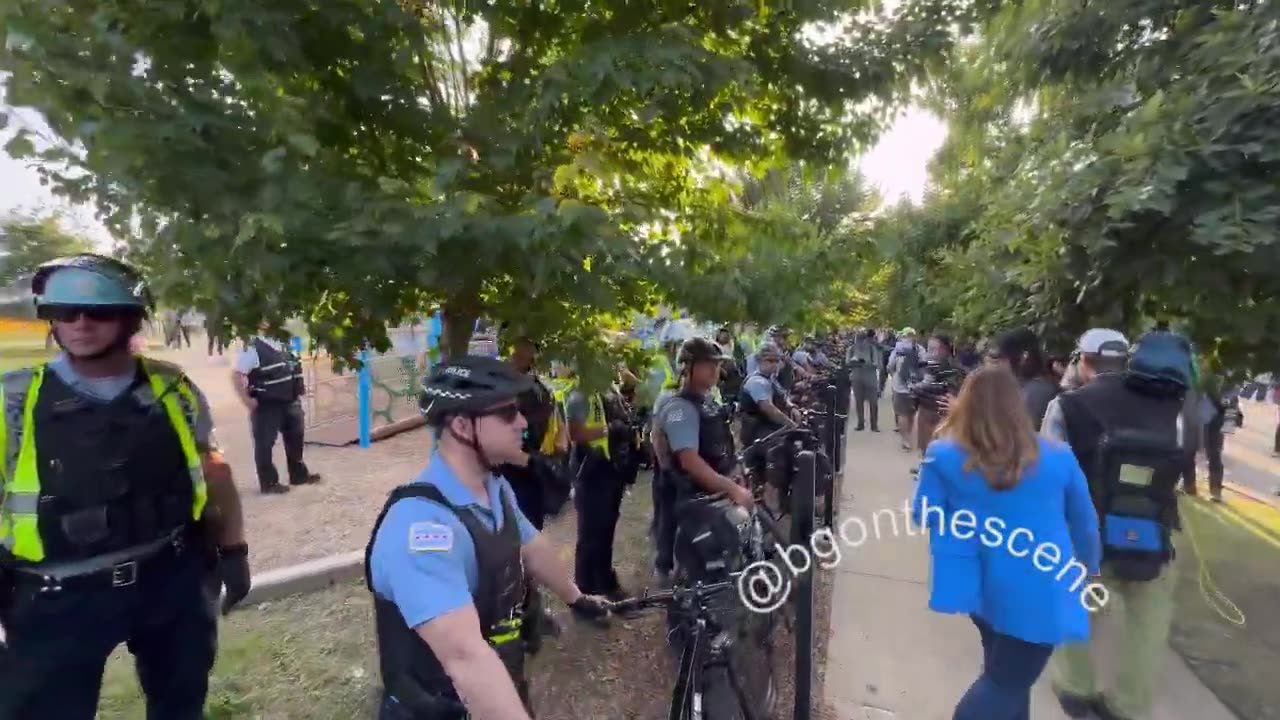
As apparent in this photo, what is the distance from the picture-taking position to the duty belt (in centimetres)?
206

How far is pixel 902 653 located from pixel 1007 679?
162 centimetres

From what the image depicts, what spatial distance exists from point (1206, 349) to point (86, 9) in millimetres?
5223

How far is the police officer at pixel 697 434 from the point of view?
3.73 metres

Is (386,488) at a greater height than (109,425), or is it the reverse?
(109,425)

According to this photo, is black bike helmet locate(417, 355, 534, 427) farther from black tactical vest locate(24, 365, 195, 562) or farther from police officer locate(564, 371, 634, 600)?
police officer locate(564, 371, 634, 600)

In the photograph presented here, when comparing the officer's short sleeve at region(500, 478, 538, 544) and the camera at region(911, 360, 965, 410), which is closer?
the officer's short sleeve at region(500, 478, 538, 544)

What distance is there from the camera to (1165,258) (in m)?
3.15

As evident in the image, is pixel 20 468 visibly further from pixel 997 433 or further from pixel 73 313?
pixel 997 433

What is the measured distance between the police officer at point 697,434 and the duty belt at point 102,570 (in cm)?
228

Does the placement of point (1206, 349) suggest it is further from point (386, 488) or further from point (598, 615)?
point (386, 488)

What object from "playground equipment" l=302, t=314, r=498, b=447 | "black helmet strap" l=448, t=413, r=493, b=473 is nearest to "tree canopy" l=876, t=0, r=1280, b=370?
"black helmet strap" l=448, t=413, r=493, b=473

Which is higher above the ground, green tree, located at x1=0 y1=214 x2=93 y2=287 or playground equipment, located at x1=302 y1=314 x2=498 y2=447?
green tree, located at x1=0 y1=214 x2=93 y2=287

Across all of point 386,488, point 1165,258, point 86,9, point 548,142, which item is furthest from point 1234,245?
point 386,488

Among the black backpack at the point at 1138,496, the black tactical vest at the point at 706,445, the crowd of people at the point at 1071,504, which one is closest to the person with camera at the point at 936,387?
the crowd of people at the point at 1071,504
